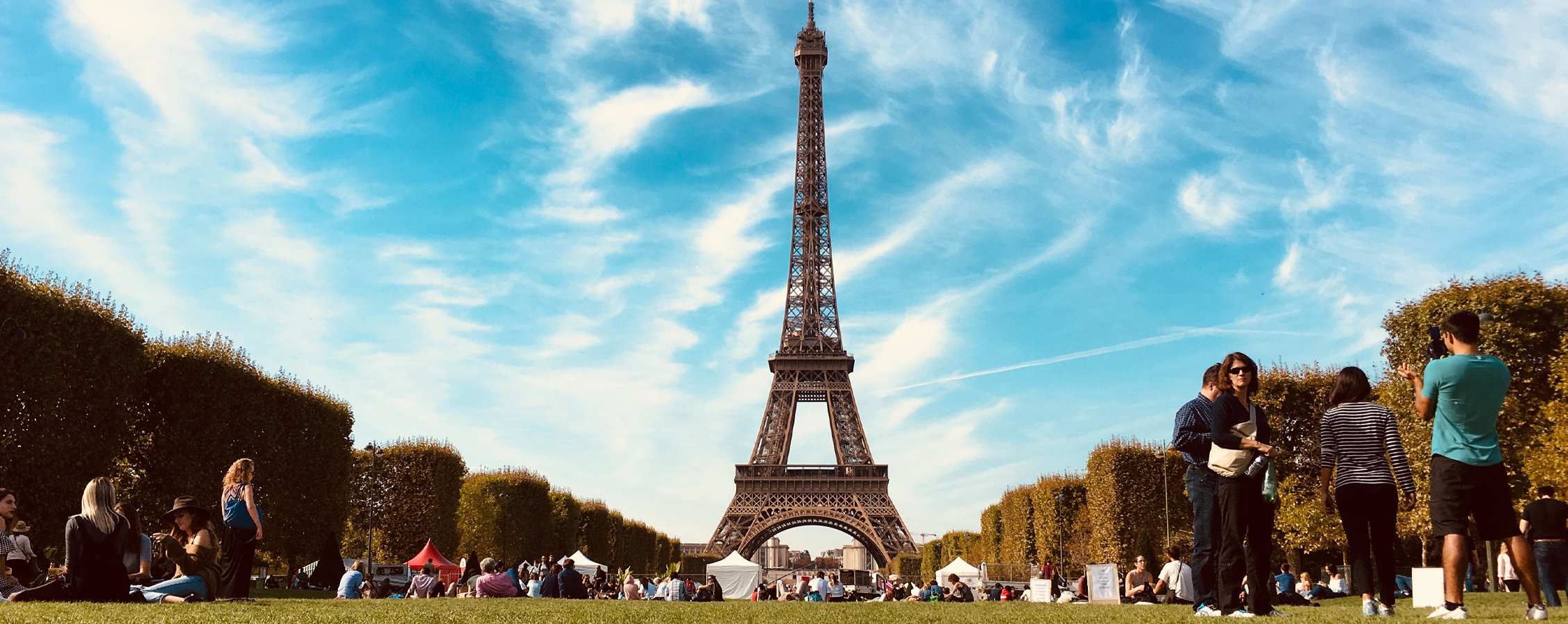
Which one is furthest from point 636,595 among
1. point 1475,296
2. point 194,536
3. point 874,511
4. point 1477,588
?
point 874,511

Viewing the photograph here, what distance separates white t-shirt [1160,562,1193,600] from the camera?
15.2m

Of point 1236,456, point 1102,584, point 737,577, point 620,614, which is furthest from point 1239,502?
point 737,577

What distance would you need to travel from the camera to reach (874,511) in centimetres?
6688

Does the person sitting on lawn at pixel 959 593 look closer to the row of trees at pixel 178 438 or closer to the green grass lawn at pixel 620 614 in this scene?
the green grass lawn at pixel 620 614

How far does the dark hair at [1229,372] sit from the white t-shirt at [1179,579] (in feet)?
25.4

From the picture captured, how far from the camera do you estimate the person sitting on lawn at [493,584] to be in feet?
58.1

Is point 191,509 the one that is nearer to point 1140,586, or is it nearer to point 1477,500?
point 1477,500

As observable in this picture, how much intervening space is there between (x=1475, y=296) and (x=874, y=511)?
43890 mm

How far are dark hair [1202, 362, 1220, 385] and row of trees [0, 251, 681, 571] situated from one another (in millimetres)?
12000

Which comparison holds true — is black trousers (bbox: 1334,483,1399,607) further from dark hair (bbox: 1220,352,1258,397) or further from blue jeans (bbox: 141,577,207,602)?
blue jeans (bbox: 141,577,207,602)

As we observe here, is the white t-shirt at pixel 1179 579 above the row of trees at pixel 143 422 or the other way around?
the other way around

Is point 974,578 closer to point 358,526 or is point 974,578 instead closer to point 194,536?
point 358,526

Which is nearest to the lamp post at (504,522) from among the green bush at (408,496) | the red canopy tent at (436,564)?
the green bush at (408,496)

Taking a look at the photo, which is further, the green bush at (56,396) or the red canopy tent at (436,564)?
the red canopy tent at (436,564)
